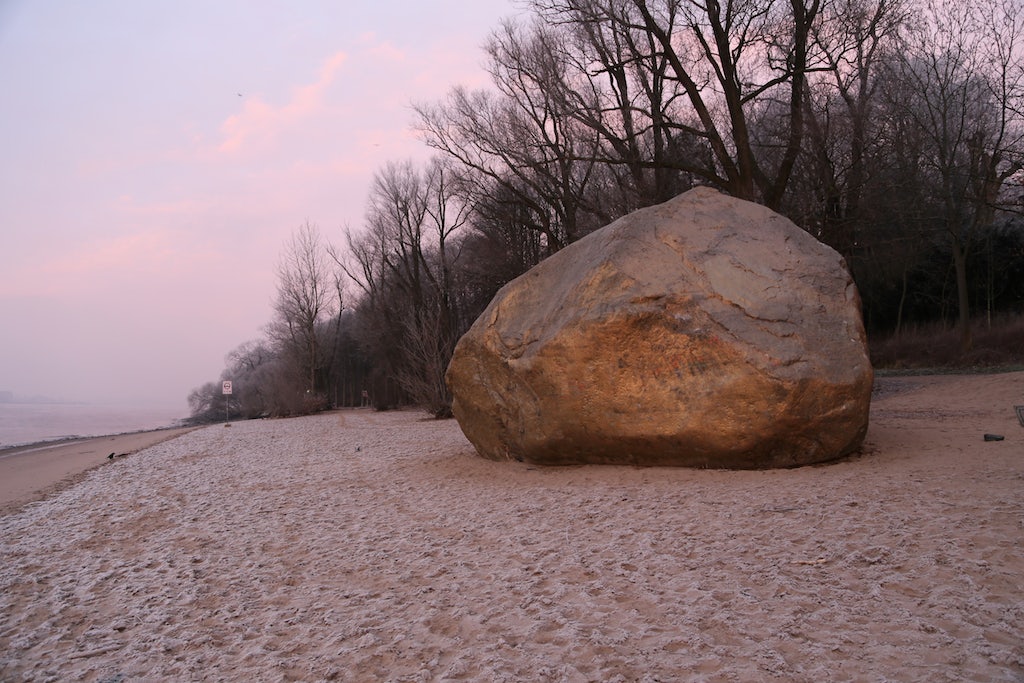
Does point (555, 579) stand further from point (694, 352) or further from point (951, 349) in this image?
Result: point (951, 349)

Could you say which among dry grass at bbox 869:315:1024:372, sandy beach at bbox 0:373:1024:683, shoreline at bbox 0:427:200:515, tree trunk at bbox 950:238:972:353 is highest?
tree trunk at bbox 950:238:972:353

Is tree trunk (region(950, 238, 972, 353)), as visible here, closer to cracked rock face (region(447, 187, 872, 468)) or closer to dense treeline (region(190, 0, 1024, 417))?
dense treeline (region(190, 0, 1024, 417))

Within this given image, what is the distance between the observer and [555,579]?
355 centimetres

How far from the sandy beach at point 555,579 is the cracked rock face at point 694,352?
0.34 m

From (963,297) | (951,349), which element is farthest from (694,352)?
(951,349)

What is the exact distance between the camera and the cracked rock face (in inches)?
226

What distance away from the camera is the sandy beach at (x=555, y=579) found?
2633 millimetres

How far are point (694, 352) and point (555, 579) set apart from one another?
3.01 meters

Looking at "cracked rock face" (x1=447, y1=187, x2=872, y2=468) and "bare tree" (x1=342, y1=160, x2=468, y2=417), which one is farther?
"bare tree" (x1=342, y1=160, x2=468, y2=417)

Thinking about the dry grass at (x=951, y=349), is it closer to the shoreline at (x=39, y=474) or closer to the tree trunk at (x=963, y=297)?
the tree trunk at (x=963, y=297)

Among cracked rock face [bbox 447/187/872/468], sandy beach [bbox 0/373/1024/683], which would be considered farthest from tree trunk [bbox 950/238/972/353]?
cracked rock face [bbox 447/187/872/468]

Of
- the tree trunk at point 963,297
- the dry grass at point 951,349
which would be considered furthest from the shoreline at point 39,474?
the tree trunk at point 963,297

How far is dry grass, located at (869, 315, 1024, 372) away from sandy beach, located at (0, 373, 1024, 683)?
13079mm

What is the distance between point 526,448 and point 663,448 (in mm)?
1584
